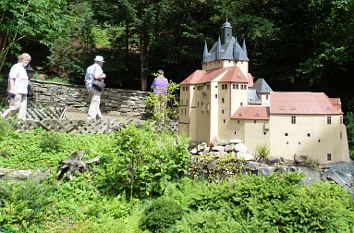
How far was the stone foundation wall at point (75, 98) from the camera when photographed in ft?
58.4

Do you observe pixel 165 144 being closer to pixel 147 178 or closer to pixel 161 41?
pixel 147 178

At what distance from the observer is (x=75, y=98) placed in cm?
1795

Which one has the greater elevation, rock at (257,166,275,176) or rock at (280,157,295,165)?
rock at (280,157,295,165)

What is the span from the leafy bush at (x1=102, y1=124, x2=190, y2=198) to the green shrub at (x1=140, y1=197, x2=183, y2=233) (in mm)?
971

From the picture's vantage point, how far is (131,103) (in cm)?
1773

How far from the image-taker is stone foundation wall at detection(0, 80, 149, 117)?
58.4 feet

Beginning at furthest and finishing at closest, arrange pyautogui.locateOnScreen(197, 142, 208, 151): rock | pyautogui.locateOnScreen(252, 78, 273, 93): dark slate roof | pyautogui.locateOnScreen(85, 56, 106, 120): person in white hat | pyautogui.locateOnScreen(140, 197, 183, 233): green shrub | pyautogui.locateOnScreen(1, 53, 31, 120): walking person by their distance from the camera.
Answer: pyautogui.locateOnScreen(85, 56, 106, 120): person in white hat → pyautogui.locateOnScreen(1, 53, 31, 120): walking person → pyautogui.locateOnScreen(252, 78, 273, 93): dark slate roof → pyautogui.locateOnScreen(197, 142, 208, 151): rock → pyautogui.locateOnScreen(140, 197, 183, 233): green shrub

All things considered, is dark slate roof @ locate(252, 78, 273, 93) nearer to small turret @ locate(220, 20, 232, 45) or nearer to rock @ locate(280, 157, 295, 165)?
small turret @ locate(220, 20, 232, 45)

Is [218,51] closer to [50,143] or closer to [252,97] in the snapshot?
[252,97]

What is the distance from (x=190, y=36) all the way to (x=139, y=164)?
32.1 ft

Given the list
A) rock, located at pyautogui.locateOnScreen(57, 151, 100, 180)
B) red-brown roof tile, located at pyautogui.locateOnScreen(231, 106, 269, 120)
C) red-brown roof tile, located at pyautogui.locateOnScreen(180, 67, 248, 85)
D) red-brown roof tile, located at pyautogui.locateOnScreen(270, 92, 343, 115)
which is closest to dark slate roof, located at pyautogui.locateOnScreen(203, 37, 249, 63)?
red-brown roof tile, located at pyautogui.locateOnScreen(180, 67, 248, 85)

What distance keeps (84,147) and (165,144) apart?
264cm

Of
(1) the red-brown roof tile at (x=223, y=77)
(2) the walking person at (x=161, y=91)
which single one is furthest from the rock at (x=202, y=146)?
(2) the walking person at (x=161, y=91)

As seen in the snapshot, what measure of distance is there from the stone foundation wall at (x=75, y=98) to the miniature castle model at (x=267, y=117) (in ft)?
23.6
